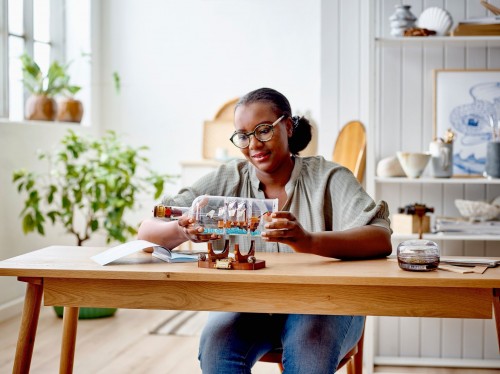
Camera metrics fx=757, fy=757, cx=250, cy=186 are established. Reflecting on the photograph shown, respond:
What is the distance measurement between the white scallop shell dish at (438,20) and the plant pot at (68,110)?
2.53 metres

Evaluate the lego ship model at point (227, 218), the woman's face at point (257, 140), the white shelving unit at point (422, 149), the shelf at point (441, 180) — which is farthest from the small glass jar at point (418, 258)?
the white shelving unit at point (422, 149)

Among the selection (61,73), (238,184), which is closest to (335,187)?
(238,184)

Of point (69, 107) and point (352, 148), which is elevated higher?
point (69, 107)

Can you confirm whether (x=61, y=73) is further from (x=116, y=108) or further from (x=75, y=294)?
(x=75, y=294)

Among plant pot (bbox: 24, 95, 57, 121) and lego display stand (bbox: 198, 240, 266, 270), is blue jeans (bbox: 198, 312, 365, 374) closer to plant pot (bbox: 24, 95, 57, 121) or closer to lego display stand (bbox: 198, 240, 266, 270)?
lego display stand (bbox: 198, 240, 266, 270)

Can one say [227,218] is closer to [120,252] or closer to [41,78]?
[120,252]

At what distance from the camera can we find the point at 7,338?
12.6 ft

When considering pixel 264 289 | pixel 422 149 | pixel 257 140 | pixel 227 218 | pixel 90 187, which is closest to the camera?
pixel 264 289

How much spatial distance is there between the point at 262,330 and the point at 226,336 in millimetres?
131

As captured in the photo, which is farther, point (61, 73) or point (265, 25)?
point (265, 25)

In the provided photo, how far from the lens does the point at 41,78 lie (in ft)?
15.4

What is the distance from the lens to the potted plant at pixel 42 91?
4.71m

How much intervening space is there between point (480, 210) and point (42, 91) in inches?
111

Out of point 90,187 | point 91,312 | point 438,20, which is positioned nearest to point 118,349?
point 91,312
